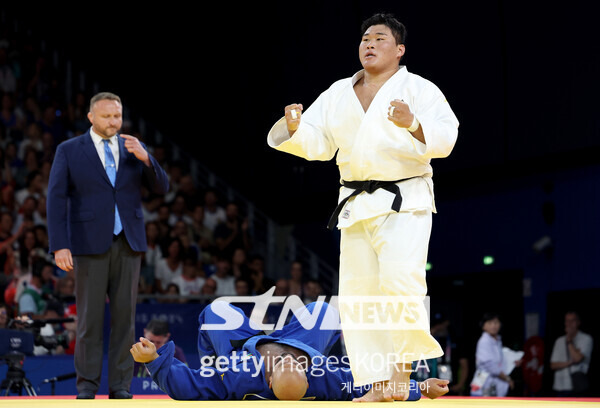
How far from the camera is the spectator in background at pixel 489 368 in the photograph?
25.2ft

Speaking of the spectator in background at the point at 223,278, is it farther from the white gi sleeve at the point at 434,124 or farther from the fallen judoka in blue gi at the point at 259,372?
the white gi sleeve at the point at 434,124

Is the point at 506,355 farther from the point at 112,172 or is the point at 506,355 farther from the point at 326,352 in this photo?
the point at 112,172

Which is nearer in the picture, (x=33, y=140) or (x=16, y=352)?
(x=16, y=352)

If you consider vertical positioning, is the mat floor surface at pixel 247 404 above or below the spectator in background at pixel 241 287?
below

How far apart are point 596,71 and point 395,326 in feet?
16.3

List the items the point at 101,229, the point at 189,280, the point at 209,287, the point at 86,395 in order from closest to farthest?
1. the point at 86,395
2. the point at 101,229
3. the point at 209,287
4. the point at 189,280

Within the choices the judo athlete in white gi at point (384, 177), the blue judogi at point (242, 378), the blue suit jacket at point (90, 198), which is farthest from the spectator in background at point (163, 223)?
the judo athlete in white gi at point (384, 177)

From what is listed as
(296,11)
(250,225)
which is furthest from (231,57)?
(250,225)

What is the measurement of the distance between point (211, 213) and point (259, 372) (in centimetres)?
610

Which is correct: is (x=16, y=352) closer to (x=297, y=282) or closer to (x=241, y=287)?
(x=241, y=287)

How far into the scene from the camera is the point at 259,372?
4.14m

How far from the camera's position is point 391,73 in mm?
3721

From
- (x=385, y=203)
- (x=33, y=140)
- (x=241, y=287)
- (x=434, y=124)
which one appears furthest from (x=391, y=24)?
(x=33, y=140)

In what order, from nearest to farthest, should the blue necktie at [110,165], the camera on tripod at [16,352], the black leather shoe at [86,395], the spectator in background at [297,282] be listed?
1. the black leather shoe at [86,395]
2. the blue necktie at [110,165]
3. the camera on tripod at [16,352]
4. the spectator in background at [297,282]
